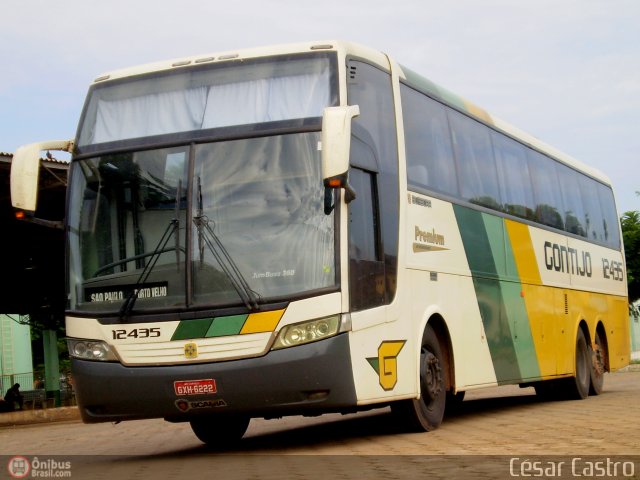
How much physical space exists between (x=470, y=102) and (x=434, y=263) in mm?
3326

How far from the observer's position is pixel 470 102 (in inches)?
580

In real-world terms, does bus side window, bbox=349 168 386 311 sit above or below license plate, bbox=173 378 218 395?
above

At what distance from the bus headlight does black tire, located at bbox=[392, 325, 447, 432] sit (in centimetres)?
279

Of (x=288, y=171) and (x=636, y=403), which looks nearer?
(x=288, y=171)

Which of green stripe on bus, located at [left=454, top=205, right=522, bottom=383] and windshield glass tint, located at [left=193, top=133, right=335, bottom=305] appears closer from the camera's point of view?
windshield glass tint, located at [left=193, top=133, right=335, bottom=305]

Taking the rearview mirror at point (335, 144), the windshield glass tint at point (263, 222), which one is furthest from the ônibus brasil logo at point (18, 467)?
the rearview mirror at point (335, 144)

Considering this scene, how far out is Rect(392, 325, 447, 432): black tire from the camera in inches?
445

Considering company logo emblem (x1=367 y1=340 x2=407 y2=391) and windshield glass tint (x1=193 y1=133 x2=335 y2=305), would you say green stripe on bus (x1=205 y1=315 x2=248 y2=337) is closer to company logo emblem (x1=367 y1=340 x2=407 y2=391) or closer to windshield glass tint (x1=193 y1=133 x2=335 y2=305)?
windshield glass tint (x1=193 y1=133 x2=335 y2=305)

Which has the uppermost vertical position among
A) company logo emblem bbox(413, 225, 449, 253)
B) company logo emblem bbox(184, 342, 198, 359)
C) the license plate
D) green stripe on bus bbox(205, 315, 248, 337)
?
company logo emblem bbox(413, 225, 449, 253)

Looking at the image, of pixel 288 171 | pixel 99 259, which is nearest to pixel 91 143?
pixel 99 259

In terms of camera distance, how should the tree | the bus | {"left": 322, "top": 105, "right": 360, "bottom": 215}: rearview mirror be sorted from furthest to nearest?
the tree
the bus
{"left": 322, "top": 105, "right": 360, "bottom": 215}: rearview mirror

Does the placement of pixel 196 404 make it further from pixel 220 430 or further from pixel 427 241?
pixel 427 241

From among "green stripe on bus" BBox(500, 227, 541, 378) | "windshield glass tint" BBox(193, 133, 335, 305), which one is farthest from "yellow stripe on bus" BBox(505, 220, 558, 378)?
"windshield glass tint" BBox(193, 133, 335, 305)

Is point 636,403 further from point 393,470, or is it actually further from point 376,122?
point 393,470
